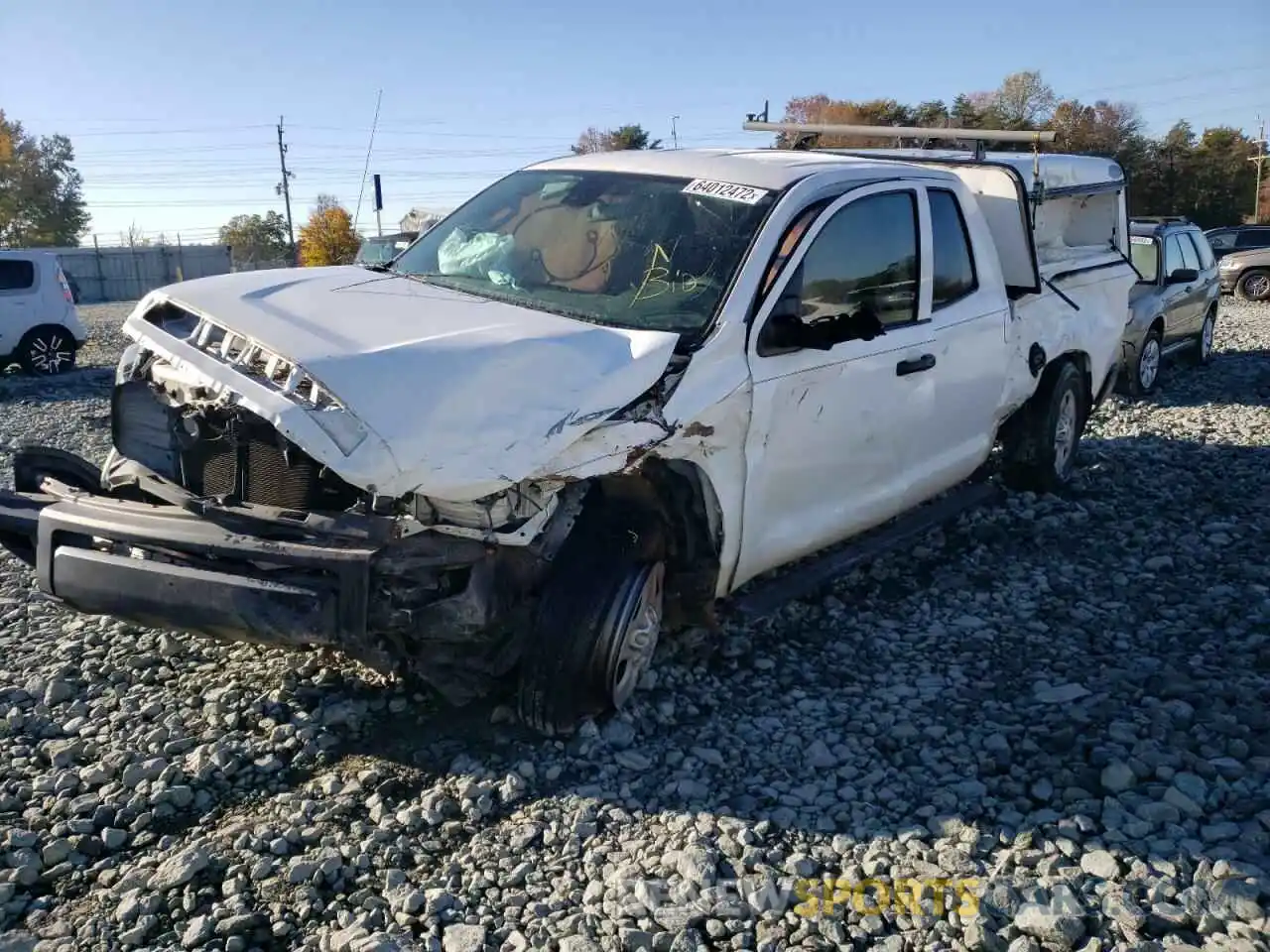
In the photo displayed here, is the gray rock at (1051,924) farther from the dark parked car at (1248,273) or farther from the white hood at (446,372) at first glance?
the dark parked car at (1248,273)

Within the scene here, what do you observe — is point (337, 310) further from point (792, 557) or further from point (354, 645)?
point (792, 557)

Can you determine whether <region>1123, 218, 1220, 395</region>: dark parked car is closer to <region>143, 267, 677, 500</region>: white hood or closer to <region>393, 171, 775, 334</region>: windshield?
<region>393, 171, 775, 334</region>: windshield

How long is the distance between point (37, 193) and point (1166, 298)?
81.9 meters

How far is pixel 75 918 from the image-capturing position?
2928mm

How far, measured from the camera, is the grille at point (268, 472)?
139 inches

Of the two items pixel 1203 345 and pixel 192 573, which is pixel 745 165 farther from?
pixel 1203 345

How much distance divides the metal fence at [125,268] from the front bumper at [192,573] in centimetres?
4730

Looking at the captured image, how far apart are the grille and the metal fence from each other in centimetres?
4741

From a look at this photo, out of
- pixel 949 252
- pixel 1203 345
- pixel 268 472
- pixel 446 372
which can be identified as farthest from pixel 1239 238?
pixel 268 472

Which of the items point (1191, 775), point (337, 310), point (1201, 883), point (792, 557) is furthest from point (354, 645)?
point (1191, 775)

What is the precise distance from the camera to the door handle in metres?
4.84

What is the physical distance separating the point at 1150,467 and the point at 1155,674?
157 inches

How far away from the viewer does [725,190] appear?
4555mm

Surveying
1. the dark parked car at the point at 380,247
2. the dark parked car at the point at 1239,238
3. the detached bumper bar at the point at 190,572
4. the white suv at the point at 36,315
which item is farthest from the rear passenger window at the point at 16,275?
the dark parked car at the point at 1239,238
